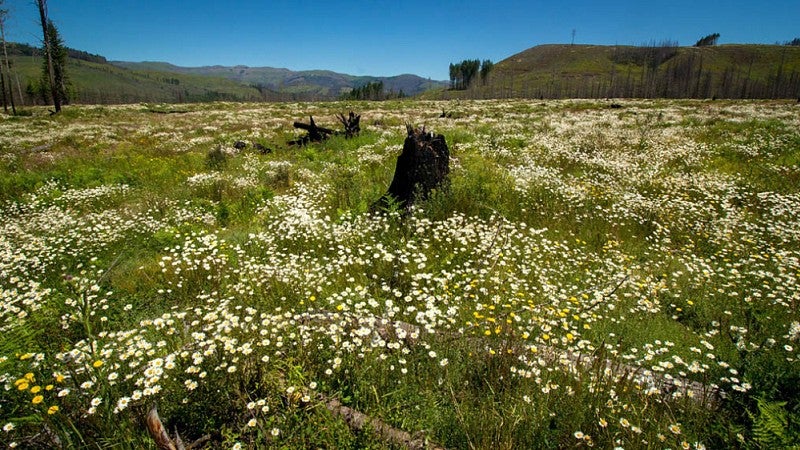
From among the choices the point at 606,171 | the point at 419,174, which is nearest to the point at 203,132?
the point at 419,174

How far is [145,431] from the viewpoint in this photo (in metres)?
2.66

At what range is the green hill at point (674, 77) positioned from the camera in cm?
10174

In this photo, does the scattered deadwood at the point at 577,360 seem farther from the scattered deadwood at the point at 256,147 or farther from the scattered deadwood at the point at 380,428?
the scattered deadwood at the point at 256,147

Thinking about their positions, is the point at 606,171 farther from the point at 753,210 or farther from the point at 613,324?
the point at 613,324

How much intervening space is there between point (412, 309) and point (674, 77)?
148645 mm

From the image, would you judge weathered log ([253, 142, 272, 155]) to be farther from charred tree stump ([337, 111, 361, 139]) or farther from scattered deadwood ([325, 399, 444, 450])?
scattered deadwood ([325, 399, 444, 450])

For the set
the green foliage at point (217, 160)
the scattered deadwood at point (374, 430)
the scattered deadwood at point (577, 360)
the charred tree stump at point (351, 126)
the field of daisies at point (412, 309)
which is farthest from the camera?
the charred tree stump at point (351, 126)

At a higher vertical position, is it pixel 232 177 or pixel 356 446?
pixel 232 177

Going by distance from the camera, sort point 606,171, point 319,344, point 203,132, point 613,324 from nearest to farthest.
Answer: point 319,344 < point 613,324 < point 606,171 < point 203,132

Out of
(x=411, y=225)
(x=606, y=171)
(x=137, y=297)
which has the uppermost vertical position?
(x=606, y=171)

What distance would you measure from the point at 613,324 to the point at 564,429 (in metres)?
2.26

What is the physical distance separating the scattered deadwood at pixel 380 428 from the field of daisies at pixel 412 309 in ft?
0.08

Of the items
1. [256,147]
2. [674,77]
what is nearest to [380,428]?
[256,147]

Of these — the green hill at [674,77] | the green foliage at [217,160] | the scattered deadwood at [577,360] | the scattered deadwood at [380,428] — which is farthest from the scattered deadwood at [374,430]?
the green hill at [674,77]
